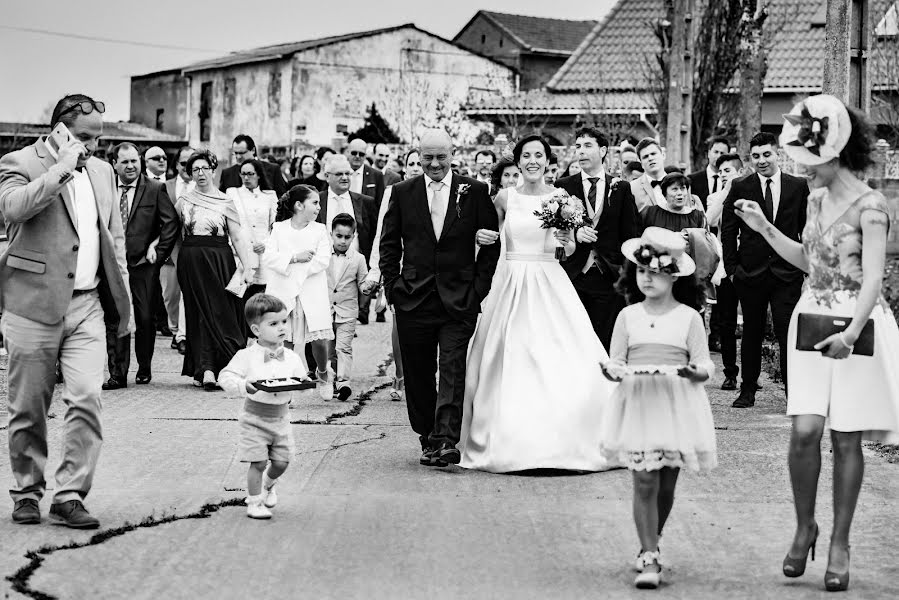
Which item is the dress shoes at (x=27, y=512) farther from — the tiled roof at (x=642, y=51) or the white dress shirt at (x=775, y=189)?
the tiled roof at (x=642, y=51)

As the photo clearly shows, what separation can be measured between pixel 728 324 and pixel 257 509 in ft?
23.9

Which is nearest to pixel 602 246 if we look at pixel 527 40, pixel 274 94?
pixel 274 94

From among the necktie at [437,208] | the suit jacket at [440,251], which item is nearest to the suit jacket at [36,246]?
the suit jacket at [440,251]

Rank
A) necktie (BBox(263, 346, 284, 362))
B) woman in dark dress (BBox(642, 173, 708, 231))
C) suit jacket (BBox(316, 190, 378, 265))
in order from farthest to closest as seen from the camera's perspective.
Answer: suit jacket (BBox(316, 190, 378, 265)) < woman in dark dress (BBox(642, 173, 708, 231)) < necktie (BBox(263, 346, 284, 362))

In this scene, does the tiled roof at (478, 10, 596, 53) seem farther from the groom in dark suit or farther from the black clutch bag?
the black clutch bag

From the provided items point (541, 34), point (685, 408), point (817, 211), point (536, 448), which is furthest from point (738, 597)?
point (541, 34)

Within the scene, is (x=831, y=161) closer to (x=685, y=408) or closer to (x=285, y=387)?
(x=685, y=408)

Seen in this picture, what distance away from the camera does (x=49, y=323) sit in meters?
7.36

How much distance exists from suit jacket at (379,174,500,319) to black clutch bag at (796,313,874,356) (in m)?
3.44

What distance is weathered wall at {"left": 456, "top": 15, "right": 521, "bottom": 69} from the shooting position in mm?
83812

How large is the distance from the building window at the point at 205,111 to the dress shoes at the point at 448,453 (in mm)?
64343

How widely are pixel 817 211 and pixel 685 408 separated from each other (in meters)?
1.08

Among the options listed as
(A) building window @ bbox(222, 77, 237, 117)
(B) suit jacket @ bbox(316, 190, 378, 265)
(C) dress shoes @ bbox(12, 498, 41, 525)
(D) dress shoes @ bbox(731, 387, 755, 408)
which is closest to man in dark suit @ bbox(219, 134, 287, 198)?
(B) suit jacket @ bbox(316, 190, 378, 265)

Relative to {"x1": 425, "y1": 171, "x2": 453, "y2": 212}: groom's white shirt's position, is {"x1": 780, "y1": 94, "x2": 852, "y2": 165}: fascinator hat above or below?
above
